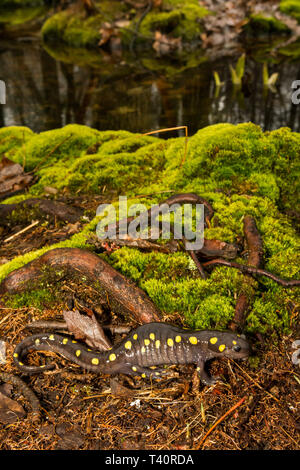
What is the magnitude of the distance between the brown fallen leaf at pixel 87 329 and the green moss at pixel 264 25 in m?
17.8

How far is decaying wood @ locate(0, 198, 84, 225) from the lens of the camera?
494cm

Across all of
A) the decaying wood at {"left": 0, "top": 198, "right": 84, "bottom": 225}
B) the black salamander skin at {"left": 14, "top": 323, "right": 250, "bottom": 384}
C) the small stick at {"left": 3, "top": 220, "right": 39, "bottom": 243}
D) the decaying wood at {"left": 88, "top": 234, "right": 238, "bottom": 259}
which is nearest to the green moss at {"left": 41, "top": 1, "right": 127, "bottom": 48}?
the decaying wood at {"left": 0, "top": 198, "right": 84, "bottom": 225}

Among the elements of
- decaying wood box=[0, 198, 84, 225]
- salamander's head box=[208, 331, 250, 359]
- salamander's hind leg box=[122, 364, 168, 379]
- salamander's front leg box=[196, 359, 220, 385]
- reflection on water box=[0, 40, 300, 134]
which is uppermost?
salamander's head box=[208, 331, 250, 359]

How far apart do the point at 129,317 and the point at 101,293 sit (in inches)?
14.3

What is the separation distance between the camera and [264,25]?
17.3m

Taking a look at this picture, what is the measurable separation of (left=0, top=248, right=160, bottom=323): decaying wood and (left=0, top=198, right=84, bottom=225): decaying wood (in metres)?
1.12

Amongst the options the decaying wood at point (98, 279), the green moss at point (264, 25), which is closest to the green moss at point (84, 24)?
the green moss at point (264, 25)

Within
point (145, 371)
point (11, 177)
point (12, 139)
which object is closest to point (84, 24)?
point (12, 139)

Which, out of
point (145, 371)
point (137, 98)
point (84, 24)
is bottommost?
point (137, 98)

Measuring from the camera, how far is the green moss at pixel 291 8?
16969 millimetres

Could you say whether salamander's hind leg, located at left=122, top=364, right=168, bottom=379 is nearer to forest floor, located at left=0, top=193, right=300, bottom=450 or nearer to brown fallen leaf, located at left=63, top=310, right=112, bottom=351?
forest floor, located at left=0, top=193, right=300, bottom=450

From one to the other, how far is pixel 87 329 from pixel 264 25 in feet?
59.3

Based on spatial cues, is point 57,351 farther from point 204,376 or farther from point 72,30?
point 72,30

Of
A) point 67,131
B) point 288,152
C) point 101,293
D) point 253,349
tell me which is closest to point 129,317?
point 101,293
